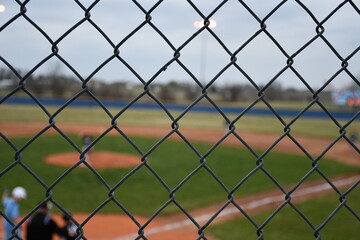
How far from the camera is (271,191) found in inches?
520

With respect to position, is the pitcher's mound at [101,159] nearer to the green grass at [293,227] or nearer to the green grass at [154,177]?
the green grass at [154,177]

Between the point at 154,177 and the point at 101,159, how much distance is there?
4150 mm

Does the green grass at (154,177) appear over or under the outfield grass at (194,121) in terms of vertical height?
under

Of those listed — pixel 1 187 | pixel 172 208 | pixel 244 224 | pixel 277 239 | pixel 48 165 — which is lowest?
pixel 277 239

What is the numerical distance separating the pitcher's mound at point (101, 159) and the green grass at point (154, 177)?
1.97 feet

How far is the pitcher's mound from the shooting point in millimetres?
16641

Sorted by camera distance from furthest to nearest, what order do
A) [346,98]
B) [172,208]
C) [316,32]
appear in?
[346,98] < [172,208] < [316,32]

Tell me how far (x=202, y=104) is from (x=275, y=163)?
33.6m

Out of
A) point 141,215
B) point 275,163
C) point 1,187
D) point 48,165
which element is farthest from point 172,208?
point 275,163

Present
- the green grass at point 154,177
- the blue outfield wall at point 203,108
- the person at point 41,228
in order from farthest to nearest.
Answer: the blue outfield wall at point 203,108
the green grass at point 154,177
the person at point 41,228

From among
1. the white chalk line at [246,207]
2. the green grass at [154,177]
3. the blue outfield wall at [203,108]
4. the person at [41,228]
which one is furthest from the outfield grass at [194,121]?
the person at [41,228]

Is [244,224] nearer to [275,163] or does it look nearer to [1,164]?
[275,163]

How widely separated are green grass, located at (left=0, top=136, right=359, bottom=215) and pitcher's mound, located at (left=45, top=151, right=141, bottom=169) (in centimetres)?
60

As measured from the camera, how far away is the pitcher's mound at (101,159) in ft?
54.6
